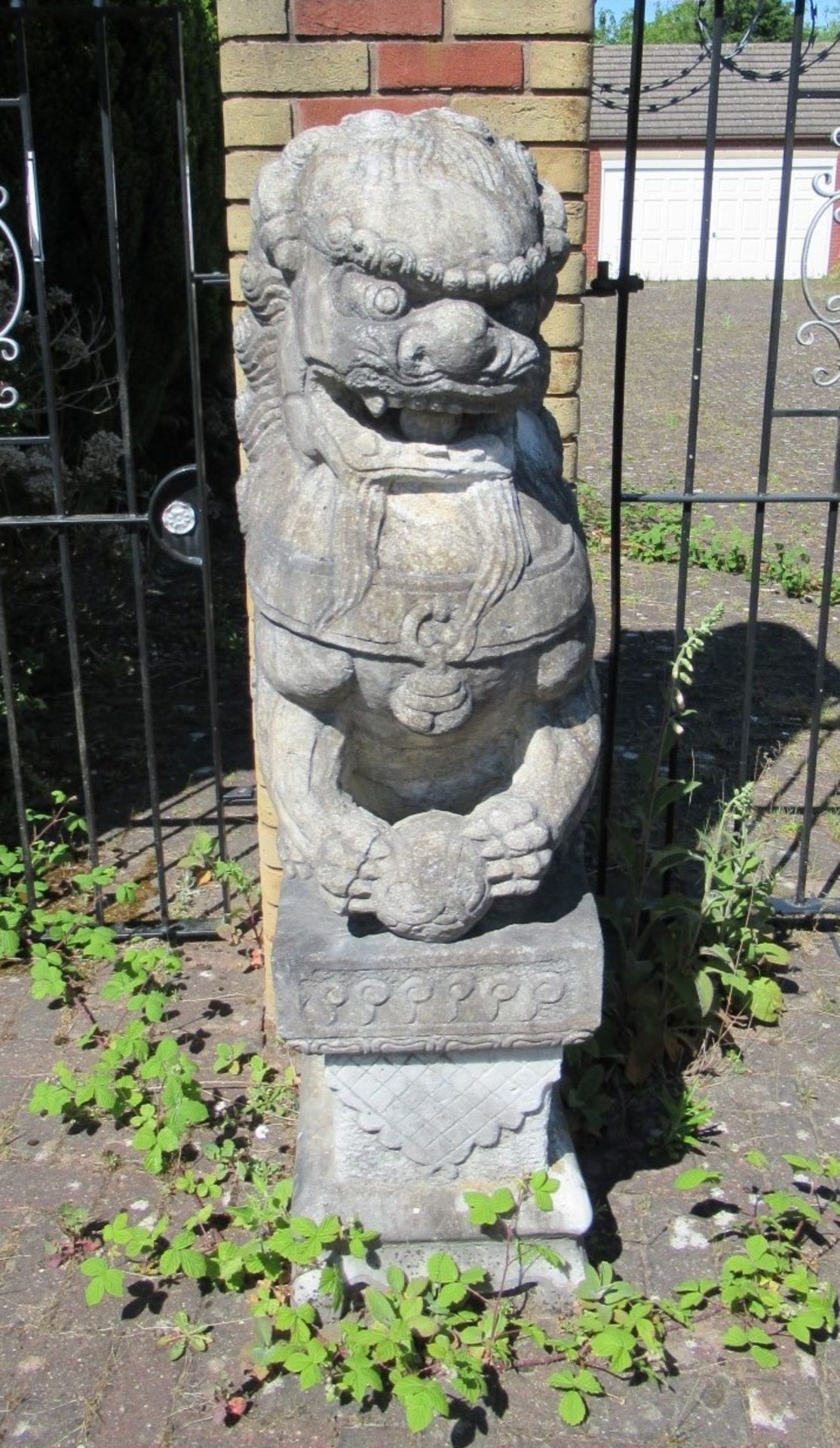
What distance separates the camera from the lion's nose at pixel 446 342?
188 centimetres

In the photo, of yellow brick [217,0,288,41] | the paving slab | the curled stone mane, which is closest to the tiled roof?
yellow brick [217,0,288,41]

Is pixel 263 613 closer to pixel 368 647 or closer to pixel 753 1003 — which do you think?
pixel 368 647

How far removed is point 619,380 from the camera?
321cm

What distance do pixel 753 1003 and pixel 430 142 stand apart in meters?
2.30

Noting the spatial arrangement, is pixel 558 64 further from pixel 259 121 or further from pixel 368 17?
pixel 259 121

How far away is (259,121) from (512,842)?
159 centimetres

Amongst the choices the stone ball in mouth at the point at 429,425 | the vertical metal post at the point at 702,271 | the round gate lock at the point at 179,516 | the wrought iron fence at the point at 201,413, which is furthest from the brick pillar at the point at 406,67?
the stone ball in mouth at the point at 429,425

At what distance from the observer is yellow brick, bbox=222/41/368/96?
2607mm

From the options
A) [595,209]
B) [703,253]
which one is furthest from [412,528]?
[595,209]

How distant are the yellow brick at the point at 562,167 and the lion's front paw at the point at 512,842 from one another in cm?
135

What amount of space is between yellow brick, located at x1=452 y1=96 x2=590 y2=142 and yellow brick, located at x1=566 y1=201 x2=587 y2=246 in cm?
13

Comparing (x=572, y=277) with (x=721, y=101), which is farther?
(x=721, y=101)

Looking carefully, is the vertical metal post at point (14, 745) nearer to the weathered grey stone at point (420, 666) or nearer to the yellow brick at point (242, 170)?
the yellow brick at point (242, 170)

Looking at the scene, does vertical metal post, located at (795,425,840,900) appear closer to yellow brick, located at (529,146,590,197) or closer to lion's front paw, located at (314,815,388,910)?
yellow brick, located at (529,146,590,197)
